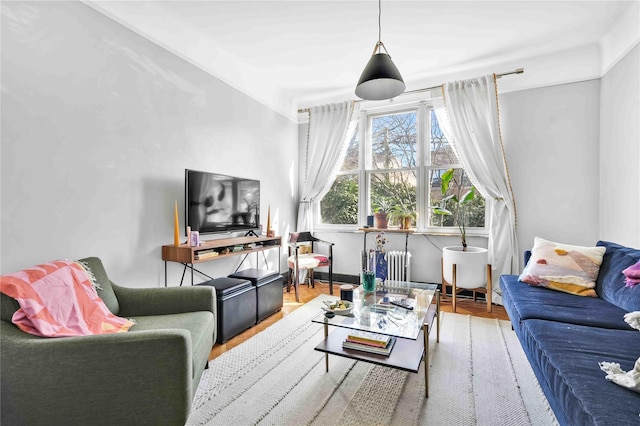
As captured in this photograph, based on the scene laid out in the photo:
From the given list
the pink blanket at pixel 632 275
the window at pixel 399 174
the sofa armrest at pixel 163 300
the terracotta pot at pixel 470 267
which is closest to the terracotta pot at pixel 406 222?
the window at pixel 399 174

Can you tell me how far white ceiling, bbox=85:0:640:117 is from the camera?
249cm

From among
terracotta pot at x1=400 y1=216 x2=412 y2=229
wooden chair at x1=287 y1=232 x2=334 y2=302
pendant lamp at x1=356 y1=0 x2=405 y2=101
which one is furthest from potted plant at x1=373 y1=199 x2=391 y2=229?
pendant lamp at x1=356 y1=0 x2=405 y2=101

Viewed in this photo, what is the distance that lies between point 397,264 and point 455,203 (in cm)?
108

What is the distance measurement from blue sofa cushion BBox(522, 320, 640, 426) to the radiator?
204 cm

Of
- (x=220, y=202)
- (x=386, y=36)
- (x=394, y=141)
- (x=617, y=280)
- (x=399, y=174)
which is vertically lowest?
(x=617, y=280)

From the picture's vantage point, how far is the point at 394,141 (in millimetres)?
4160

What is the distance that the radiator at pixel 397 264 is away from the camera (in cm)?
383

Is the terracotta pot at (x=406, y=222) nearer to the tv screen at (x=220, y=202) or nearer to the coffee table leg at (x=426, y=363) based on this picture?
the tv screen at (x=220, y=202)

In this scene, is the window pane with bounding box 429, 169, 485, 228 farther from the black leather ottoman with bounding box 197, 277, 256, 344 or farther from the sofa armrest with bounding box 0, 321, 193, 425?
the sofa armrest with bounding box 0, 321, 193, 425

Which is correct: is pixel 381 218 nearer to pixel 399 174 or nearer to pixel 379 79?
pixel 399 174

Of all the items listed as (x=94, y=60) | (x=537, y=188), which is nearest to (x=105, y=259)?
(x=94, y=60)

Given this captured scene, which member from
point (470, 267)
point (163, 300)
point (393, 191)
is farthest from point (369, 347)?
point (393, 191)

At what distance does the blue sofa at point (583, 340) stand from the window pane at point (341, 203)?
2296 mm

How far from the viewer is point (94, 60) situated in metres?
2.11
